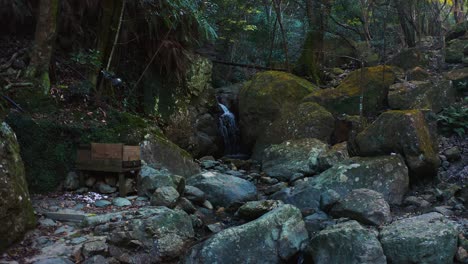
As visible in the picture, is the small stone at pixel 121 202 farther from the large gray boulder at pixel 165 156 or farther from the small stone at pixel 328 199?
the small stone at pixel 328 199

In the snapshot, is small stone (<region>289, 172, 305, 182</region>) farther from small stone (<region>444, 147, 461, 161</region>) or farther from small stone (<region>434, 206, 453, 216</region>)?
small stone (<region>444, 147, 461, 161</region>)

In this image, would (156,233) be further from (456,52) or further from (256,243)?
(456,52)

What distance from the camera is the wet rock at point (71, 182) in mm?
5246

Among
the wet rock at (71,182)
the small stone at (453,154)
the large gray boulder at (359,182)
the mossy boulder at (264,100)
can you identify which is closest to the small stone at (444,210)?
the large gray boulder at (359,182)

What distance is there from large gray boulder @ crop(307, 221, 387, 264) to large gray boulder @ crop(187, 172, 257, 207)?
5.67ft

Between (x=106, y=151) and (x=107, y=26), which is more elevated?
(x=107, y=26)

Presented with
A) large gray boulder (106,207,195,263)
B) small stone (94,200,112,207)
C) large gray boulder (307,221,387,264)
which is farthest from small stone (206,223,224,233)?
small stone (94,200,112,207)

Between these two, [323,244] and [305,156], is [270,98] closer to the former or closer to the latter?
[305,156]

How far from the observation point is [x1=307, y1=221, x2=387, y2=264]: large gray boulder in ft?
12.8

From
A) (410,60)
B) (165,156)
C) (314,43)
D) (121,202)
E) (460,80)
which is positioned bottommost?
(121,202)

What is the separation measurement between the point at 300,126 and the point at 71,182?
4808mm

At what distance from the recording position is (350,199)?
511 cm

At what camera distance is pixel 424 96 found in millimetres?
8312

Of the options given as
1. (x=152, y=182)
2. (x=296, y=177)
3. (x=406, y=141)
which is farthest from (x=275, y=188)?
(x=152, y=182)
